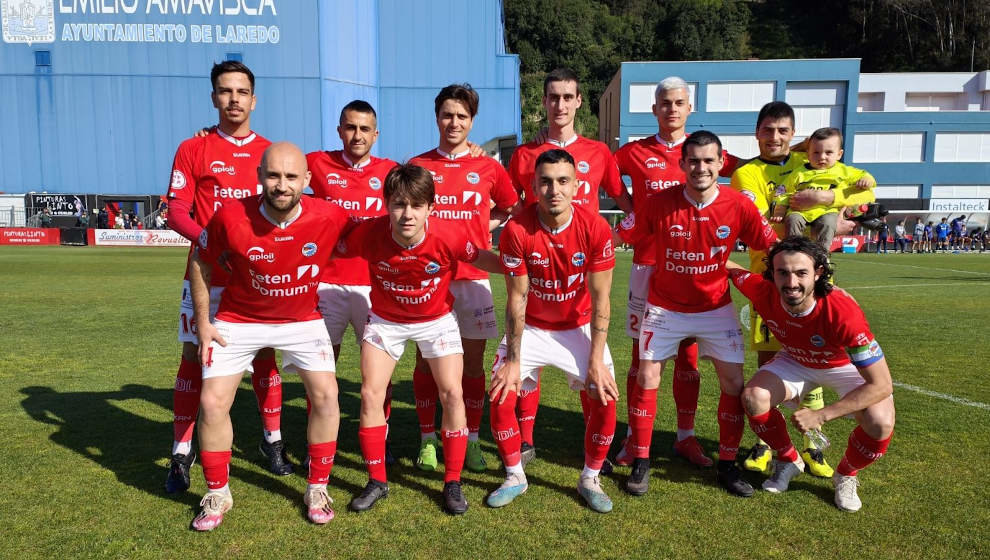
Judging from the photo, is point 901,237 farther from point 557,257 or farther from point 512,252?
point 512,252

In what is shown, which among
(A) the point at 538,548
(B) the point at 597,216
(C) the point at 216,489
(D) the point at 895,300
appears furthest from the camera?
(D) the point at 895,300

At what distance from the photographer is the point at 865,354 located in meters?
3.65

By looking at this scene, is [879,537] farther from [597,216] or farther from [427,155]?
[427,155]

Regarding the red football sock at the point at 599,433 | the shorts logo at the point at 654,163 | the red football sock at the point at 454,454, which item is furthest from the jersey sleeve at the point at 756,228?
the red football sock at the point at 454,454

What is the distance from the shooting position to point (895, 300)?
12109 mm

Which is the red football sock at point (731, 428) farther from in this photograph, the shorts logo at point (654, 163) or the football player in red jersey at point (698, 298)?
the shorts logo at point (654, 163)

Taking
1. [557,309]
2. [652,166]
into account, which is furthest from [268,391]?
[652,166]

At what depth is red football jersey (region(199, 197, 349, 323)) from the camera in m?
3.61

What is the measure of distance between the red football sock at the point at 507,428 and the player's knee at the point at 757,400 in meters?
1.39

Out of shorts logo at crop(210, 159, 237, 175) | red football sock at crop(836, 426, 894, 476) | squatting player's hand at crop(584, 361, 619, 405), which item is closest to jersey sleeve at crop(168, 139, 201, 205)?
shorts logo at crop(210, 159, 237, 175)

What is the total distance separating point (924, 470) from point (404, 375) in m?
4.58

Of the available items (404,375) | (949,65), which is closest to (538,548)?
(404,375)

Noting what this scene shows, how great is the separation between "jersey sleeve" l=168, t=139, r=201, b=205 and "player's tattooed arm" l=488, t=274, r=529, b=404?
85.5 inches

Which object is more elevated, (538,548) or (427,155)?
(427,155)
